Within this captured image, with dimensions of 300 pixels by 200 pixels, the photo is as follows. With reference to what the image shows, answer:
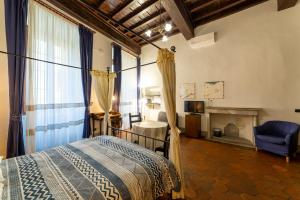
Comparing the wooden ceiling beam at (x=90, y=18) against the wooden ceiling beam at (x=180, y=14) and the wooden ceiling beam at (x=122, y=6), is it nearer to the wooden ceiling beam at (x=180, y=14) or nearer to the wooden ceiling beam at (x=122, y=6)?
the wooden ceiling beam at (x=122, y=6)

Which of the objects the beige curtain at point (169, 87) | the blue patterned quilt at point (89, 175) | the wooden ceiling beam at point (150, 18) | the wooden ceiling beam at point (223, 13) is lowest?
the blue patterned quilt at point (89, 175)

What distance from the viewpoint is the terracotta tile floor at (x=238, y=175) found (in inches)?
85.5

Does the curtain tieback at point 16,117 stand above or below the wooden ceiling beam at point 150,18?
below

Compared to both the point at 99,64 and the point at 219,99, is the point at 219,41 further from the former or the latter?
the point at 99,64

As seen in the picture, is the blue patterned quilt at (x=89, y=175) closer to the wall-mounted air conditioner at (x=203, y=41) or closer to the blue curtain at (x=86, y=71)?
the blue curtain at (x=86, y=71)

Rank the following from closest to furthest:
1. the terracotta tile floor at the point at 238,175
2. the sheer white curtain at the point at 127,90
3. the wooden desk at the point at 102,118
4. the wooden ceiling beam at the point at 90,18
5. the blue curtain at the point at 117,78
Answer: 1. the terracotta tile floor at the point at 238,175
2. the wooden ceiling beam at the point at 90,18
3. the wooden desk at the point at 102,118
4. the blue curtain at the point at 117,78
5. the sheer white curtain at the point at 127,90

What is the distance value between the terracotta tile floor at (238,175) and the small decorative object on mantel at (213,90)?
1.77 metres

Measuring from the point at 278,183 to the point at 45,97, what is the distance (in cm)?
511

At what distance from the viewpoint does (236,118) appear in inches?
186

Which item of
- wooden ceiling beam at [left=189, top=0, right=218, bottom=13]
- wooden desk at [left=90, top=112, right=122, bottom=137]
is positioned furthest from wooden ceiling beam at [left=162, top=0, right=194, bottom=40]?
wooden desk at [left=90, top=112, right=122, bottom=137]

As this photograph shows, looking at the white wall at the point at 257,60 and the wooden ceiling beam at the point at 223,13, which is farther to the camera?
the wooden ceiling beam at the point at 223,13

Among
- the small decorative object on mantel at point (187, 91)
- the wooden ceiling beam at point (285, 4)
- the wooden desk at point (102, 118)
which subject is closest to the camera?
the wooden ceiling beam at point (285, 4)

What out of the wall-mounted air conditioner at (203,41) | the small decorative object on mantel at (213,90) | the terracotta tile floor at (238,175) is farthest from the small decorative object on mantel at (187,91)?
the terracotta tile floor at (238,175)

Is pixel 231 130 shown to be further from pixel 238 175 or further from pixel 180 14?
pixel 180 14
